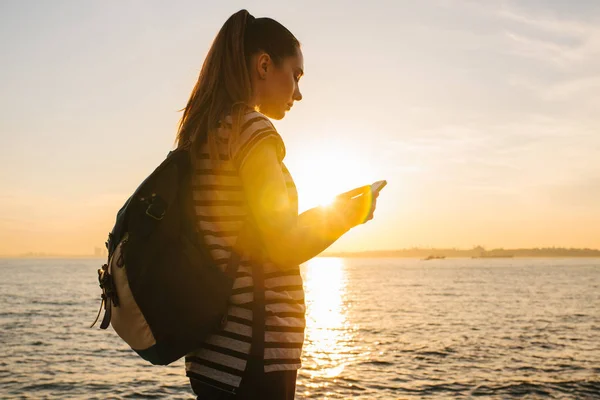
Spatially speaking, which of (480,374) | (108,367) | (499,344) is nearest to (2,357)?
(108,367)

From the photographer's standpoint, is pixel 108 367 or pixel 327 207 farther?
pixel 108 367

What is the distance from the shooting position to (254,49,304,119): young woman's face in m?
2.13

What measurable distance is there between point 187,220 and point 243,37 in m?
0.73

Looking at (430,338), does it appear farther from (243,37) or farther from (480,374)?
(243,37)

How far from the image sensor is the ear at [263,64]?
2.11 metres

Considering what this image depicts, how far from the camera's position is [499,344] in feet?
82.9

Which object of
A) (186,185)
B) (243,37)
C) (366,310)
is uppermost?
(243,37)

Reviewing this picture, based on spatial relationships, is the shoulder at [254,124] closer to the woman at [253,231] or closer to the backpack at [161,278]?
the woman at [253,231]

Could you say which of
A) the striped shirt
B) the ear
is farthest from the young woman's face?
the striped shirt

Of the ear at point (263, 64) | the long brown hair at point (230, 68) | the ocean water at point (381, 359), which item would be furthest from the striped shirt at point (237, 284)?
the ocean water at point (381, 359)

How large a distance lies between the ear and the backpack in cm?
51

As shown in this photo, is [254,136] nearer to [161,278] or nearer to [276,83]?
[276,83]

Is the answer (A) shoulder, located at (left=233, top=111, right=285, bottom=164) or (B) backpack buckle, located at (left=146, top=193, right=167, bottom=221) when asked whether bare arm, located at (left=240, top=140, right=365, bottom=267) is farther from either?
(B) backpack buckle, located at (left=146, top=193, right=167, bottom=221)

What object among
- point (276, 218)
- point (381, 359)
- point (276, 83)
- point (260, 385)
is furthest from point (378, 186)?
point (381, 359)
